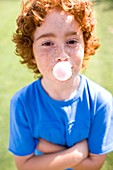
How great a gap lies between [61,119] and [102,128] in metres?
0.16

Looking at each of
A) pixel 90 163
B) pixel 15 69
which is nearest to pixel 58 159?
pixel 90 163

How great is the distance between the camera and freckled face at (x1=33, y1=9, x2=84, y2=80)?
1132 mm

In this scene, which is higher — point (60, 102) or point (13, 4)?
point (13, 4)

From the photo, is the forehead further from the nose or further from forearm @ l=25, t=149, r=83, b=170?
forearm @ l=25, t=149, r=83, b=170

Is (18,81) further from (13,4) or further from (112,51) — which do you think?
(13,4)

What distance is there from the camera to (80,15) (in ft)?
3.94

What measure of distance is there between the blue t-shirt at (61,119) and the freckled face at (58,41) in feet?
0.49

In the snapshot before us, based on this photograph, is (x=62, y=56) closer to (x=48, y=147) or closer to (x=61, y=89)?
(x=61, y=89)

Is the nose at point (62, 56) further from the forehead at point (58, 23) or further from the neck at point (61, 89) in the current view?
the neck at point (61, 89)

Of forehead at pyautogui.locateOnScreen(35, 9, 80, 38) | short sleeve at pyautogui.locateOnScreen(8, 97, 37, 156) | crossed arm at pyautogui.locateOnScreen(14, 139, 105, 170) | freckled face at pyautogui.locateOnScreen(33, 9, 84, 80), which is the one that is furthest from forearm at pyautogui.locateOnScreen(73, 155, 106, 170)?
forehead at pyautogui.locateOnScreen(35, 9, 80, 38)

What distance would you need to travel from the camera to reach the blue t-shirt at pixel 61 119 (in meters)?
1.27

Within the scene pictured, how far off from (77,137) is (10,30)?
7.73 feet

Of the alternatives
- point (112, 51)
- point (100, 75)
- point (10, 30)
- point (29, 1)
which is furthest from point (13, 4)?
point (29, 1)

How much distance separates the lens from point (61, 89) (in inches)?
50.9
